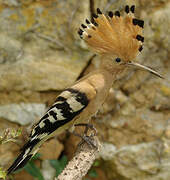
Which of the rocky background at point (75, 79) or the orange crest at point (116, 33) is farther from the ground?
the orange crest at point (116, 33)

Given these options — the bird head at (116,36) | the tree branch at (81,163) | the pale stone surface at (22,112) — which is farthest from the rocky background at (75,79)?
the tree branch at (81,163)

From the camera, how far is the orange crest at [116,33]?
1.83 metres

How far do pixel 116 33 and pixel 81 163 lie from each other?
2.43 feet

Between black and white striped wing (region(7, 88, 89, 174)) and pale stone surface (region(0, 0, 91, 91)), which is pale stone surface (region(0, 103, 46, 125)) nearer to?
pale stone surface (region(0, 0, 91, 91))

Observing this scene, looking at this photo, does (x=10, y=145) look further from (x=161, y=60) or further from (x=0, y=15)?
(x=161, y=60)

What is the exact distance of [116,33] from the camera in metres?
1.87

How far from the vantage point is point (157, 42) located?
9.09 feet

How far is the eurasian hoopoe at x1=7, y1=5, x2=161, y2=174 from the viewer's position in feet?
5.72

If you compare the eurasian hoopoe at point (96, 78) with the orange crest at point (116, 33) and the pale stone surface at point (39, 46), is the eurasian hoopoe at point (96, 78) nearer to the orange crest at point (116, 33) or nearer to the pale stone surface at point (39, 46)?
the orange crest at point (116, 33)

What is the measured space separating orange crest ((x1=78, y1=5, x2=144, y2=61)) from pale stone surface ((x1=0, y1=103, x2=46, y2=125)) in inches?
39.6

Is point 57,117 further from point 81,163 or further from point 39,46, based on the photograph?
point 39,46

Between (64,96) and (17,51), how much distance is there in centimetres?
101

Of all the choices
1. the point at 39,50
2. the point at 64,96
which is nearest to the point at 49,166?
the point at 39,50

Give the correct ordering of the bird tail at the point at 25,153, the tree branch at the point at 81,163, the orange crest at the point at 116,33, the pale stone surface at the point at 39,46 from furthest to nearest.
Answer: the pale stone surface at the point at 39,46 → the orange crest at the point at 116,33 → the bird tail at the point at 25,153 → the tree branch at the point at 81,163
